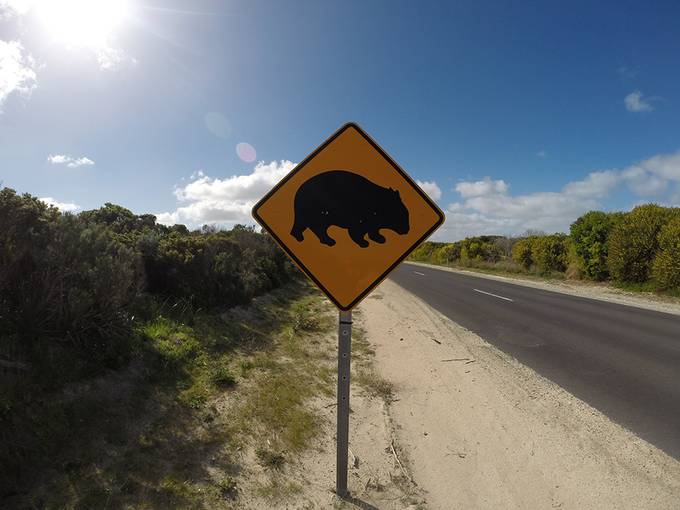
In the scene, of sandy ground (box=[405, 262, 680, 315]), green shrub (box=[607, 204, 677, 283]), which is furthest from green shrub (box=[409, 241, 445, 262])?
green shrub (box=[607, 204, 677, 283])

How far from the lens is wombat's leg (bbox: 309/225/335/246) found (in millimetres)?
2512

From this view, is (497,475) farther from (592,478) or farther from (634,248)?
(634,248)

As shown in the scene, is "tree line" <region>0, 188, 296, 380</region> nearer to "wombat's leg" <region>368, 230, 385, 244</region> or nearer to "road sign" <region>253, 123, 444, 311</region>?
"road sign" <region>253, 123, 444, 311</region>

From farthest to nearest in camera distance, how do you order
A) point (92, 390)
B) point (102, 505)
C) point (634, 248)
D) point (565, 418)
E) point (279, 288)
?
point (634, 248) < point (279, 288) < point (565, 418) < point (92, 390) < point (102, 505)

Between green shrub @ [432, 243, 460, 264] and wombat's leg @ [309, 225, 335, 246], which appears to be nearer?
wombat's leg @ [309, 225, 335, 246]

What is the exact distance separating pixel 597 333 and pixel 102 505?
9.40 meters

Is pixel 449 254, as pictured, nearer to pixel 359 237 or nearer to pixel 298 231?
pixel 359 237

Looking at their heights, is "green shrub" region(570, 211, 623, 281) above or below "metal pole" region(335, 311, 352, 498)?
above

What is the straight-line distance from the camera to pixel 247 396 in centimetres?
444

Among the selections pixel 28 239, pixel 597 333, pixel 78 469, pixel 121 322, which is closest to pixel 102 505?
pixel 78 469

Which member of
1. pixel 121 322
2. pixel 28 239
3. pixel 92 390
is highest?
pixel 28 239

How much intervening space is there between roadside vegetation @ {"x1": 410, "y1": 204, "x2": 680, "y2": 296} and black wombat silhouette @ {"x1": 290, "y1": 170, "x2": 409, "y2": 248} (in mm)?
6852

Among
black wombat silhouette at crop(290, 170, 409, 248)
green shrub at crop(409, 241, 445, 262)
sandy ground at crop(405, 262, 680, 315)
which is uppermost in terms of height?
green shrub at crop(409, 241, 445, 262)

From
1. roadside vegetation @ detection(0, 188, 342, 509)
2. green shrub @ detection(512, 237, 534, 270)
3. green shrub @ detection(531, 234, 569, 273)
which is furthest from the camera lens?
green shrub @ detection(512, 237, 534, 270)
